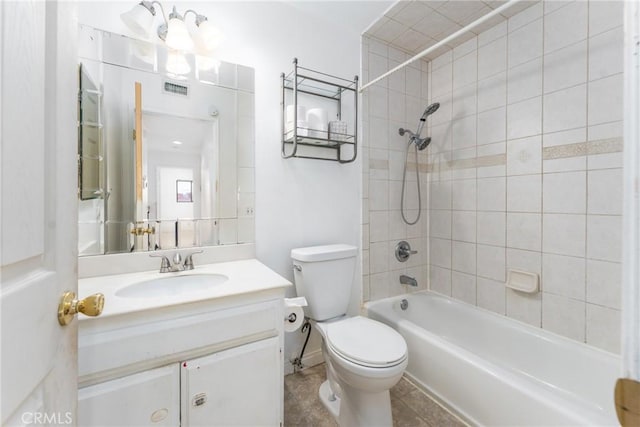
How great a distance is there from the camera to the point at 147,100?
1307 mm

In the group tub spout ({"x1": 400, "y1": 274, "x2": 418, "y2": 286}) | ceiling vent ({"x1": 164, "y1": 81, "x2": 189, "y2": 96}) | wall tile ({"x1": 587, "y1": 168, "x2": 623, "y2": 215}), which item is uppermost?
ceiling vent ({"x1": 164, "y1": 81, "x2": 189, "y2": 96})

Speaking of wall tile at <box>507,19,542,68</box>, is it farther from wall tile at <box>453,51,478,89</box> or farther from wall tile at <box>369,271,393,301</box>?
wall tile at <box>369,271,393,301</box>

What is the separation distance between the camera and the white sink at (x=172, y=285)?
1.14 meters

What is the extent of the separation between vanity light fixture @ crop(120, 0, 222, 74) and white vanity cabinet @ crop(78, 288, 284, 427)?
1.20 meters

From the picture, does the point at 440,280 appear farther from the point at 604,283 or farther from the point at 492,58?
the point at 492,58

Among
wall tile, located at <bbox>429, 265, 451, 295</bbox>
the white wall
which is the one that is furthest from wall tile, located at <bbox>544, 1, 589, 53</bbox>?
wall tile, located at <bbox>429, 265, 451, 295</bbox>

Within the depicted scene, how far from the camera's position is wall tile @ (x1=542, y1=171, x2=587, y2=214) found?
57.9 inches

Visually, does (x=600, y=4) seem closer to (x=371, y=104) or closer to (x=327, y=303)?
(x=371, y=104)

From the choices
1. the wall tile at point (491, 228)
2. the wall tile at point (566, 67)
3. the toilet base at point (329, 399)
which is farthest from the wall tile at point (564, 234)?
the toilet base at point (329, 399)

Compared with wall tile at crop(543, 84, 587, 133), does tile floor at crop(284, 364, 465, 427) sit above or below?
below

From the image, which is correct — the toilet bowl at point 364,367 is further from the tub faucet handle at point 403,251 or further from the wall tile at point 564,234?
the wall tile at point 564,234

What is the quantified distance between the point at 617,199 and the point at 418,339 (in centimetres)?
125

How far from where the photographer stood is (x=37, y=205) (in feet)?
1.40
